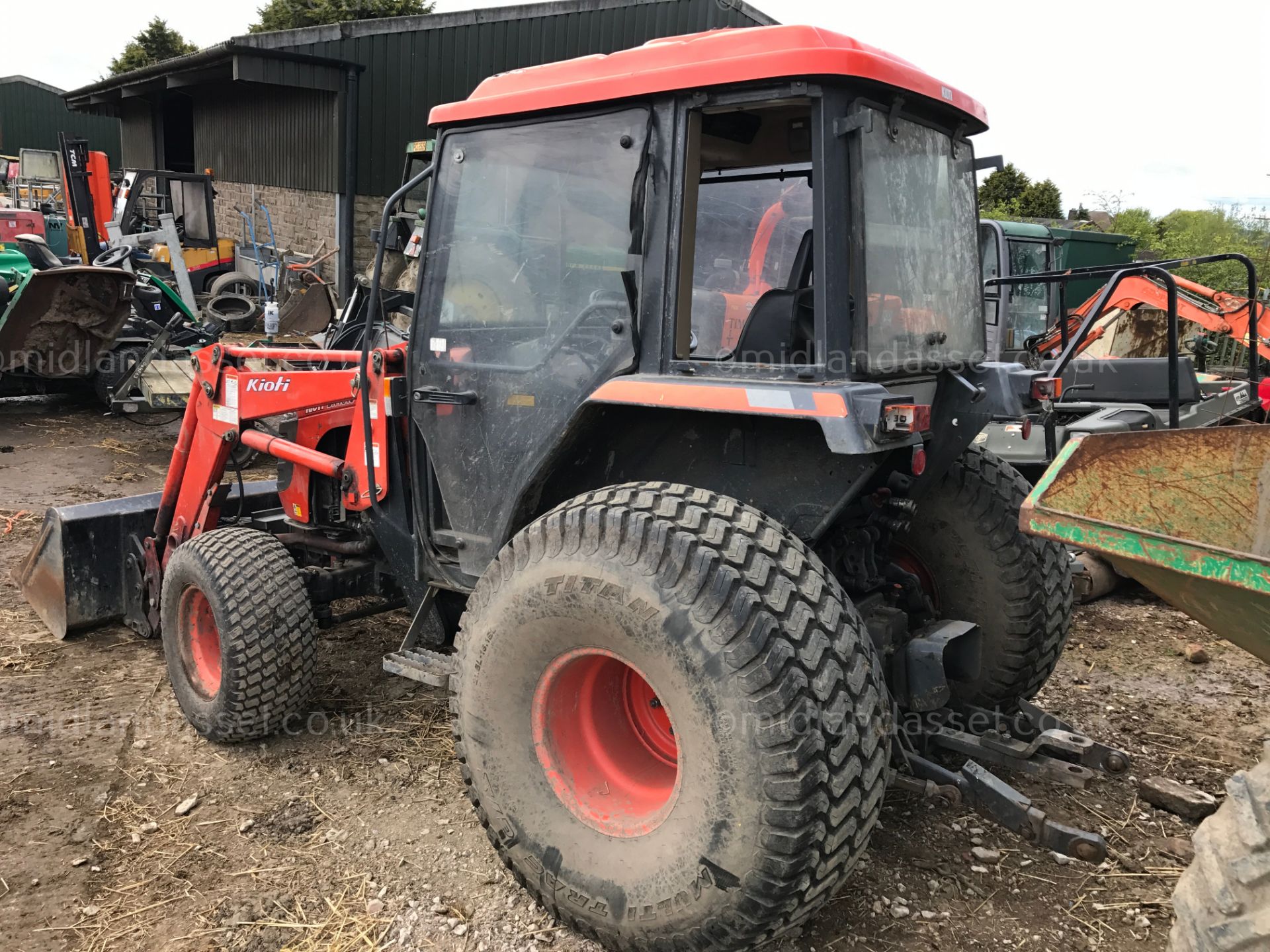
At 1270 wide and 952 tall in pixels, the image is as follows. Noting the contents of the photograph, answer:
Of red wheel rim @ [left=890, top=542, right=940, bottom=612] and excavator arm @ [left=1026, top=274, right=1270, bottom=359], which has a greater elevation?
excavator arm @ [left=1026, top=274, right=1270, bottom=359]

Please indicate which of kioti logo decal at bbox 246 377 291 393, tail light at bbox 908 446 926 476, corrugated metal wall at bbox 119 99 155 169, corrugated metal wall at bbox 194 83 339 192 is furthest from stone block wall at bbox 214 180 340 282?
tail light at bbox 908 446 926 476

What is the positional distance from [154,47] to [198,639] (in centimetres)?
4445

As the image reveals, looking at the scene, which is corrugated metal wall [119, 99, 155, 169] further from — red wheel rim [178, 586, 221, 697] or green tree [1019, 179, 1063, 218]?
red wheel rim [178, 586, 221, 697]

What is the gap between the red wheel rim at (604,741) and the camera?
99.3 inches

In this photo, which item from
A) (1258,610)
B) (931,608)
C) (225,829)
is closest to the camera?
(1258,610)

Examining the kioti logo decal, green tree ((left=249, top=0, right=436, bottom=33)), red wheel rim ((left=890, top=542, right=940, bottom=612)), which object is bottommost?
red wheel rim ((left=890, top=542, right=940, bottom=612))

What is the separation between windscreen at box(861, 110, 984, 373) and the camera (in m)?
2.53

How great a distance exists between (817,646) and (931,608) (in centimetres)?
129

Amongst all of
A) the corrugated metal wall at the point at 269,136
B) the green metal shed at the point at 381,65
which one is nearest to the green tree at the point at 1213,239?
the green metal shed at the point at 381,65

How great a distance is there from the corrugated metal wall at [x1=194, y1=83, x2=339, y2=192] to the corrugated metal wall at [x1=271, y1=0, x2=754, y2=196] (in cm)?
65

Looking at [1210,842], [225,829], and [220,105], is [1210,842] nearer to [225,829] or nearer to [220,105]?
[225,829]

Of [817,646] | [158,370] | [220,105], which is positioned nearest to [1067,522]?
[817,646]

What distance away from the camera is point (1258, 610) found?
1.82 m

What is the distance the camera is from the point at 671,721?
231 centimetres
